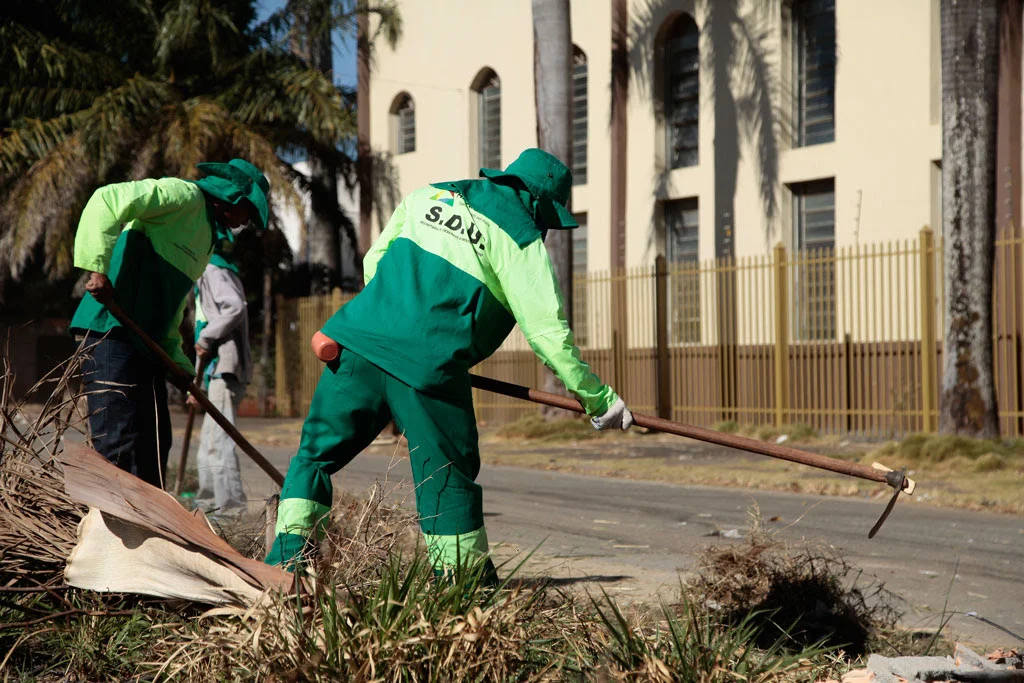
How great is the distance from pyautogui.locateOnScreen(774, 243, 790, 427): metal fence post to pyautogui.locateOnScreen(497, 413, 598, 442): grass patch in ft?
8.05

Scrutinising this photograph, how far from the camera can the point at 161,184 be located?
206 inches

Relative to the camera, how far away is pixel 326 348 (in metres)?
4.07

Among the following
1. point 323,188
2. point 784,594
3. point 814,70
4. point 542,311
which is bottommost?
point 784,594

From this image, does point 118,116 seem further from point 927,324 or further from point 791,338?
point 927,324

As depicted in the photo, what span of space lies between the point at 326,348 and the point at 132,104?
18.7m

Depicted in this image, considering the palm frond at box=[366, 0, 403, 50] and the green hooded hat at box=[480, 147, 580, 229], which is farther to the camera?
the palm frond at box=[366, 0, 403, 50]

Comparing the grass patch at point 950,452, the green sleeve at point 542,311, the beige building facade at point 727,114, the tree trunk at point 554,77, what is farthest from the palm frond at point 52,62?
the green sleeve at point 542,311

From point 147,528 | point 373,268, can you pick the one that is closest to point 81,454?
point 147,528

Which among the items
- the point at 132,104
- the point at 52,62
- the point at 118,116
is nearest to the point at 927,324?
the point at 118,116

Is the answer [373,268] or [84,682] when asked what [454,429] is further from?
[84,682]

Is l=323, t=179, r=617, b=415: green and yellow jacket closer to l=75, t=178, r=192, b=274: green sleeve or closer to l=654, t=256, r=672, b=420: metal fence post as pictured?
l=75, t=178, r=192, b=274: green sleeve

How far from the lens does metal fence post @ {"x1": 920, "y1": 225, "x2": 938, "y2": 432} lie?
13.6m

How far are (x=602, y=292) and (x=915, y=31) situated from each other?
580 cm

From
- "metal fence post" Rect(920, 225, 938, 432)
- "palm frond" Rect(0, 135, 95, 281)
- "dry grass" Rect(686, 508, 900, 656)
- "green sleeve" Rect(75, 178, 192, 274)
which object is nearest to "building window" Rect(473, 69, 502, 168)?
"palm frond" Rect(0, 135, 95, 281)
